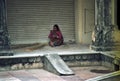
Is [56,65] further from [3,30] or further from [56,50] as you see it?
[3,30]

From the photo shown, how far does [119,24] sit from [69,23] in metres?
2.40

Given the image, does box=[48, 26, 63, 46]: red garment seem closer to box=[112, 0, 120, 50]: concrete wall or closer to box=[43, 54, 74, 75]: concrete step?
box=[112, 0, 120, 50]: concrete wall

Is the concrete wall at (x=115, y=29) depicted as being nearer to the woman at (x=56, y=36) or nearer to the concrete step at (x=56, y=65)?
the woman at (x=56, y=36)

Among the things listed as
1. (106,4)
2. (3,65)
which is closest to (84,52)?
(106,4)

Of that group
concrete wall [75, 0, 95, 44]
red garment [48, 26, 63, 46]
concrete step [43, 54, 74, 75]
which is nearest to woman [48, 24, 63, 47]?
red garment [48, 26, 63, 46]

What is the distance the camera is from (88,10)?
15.5 meters

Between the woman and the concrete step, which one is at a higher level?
the woman

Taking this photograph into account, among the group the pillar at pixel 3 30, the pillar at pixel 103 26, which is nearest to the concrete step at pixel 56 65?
the pillar at pixel 3 30

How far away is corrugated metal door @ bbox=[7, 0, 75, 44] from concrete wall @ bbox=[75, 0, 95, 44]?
0.87ft

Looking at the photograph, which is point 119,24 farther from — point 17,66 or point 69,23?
point 17,66

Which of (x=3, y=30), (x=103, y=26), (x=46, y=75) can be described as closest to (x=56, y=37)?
(x=103, y=26)

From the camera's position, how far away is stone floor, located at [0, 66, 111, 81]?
10.6m

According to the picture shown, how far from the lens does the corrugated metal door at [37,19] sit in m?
15.2

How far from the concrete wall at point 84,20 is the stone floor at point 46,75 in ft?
10.6
